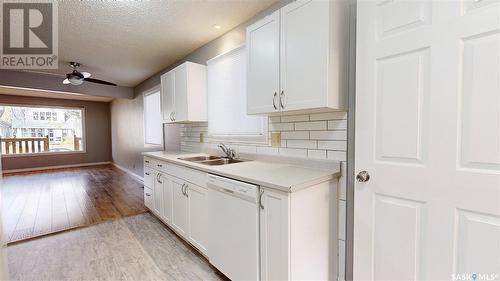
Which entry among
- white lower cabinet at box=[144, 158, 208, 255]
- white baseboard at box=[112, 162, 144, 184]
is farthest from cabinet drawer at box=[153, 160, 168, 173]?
white baseboard at box=[112, 162, 144, 184]

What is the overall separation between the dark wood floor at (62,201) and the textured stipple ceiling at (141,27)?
2.32 metres

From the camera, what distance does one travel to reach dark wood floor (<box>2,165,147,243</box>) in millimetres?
2957

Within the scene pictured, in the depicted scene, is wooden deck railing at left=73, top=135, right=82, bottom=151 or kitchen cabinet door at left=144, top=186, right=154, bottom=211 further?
wooden deck railing at left=73, top=135, right=82, bottom=151

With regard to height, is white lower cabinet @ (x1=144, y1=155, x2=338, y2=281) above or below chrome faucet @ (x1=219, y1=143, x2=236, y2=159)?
below

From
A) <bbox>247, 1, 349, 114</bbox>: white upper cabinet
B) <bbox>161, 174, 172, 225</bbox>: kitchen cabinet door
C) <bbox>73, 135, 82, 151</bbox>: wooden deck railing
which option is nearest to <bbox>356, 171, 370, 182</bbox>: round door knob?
<bbox>247, 1, 349, 114</bbox>: white upper cabinet

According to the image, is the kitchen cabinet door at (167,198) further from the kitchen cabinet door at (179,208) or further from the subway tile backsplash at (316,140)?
the subway tile backsplash at (316,140)

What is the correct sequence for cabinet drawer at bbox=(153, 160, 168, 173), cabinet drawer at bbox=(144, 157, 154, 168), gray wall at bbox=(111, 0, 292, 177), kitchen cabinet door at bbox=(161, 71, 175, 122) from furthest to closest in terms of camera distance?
kitchen cabinet door at bbox=(161, 71, 175, 122) → cabinet drawer at bbox=(144, 157, 154, 168) → cabinet drawer at bbox=(153, 160, 168, 173) → gray wall at bbox=(111, 0, 292, 177)

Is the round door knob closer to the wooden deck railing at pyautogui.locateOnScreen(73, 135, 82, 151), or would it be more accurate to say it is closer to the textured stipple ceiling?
the textured stipple ceiling

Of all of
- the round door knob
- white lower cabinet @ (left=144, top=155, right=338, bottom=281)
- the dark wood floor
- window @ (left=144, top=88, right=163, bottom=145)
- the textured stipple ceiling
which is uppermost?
the textured stipple ceiling

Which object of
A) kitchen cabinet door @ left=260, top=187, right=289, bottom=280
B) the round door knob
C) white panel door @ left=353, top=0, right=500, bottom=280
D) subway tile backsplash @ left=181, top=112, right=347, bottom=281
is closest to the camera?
white panel door @ left=353, top=0, right=500, bottom=280

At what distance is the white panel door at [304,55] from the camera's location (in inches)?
57.4

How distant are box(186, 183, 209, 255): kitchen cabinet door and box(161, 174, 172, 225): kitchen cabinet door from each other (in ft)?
1.57

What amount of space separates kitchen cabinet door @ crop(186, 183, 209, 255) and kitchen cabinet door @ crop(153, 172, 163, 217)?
0.78 meters

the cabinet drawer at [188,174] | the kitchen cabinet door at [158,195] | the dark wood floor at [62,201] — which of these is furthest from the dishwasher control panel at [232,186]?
the dark wood floor at [62,201]
